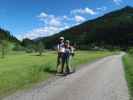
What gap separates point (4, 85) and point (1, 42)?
269 ft

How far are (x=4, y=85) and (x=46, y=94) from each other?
2831 mm

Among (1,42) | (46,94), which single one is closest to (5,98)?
(46,94)

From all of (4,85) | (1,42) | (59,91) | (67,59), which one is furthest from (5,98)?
(1,42)

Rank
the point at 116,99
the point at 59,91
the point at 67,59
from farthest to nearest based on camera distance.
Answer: the point at 67,59 → the point at 59,91 → the point at 116,99

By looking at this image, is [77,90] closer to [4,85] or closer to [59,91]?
[59,91]

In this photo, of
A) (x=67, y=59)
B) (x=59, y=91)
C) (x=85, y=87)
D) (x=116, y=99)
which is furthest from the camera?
(x=67, y=59)

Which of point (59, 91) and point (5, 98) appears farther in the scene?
point (59, 91)

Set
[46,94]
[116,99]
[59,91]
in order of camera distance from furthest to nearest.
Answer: [59,91]
[46,94]
[116,99]

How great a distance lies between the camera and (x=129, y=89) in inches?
444

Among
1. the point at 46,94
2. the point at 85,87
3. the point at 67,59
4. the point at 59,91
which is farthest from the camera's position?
the point at 67,59

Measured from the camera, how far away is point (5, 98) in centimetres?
945

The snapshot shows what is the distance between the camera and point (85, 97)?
9.59 meters

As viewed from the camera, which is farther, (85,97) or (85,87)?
(85,87)

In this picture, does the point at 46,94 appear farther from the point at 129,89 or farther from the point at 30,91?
the point at 129,89
